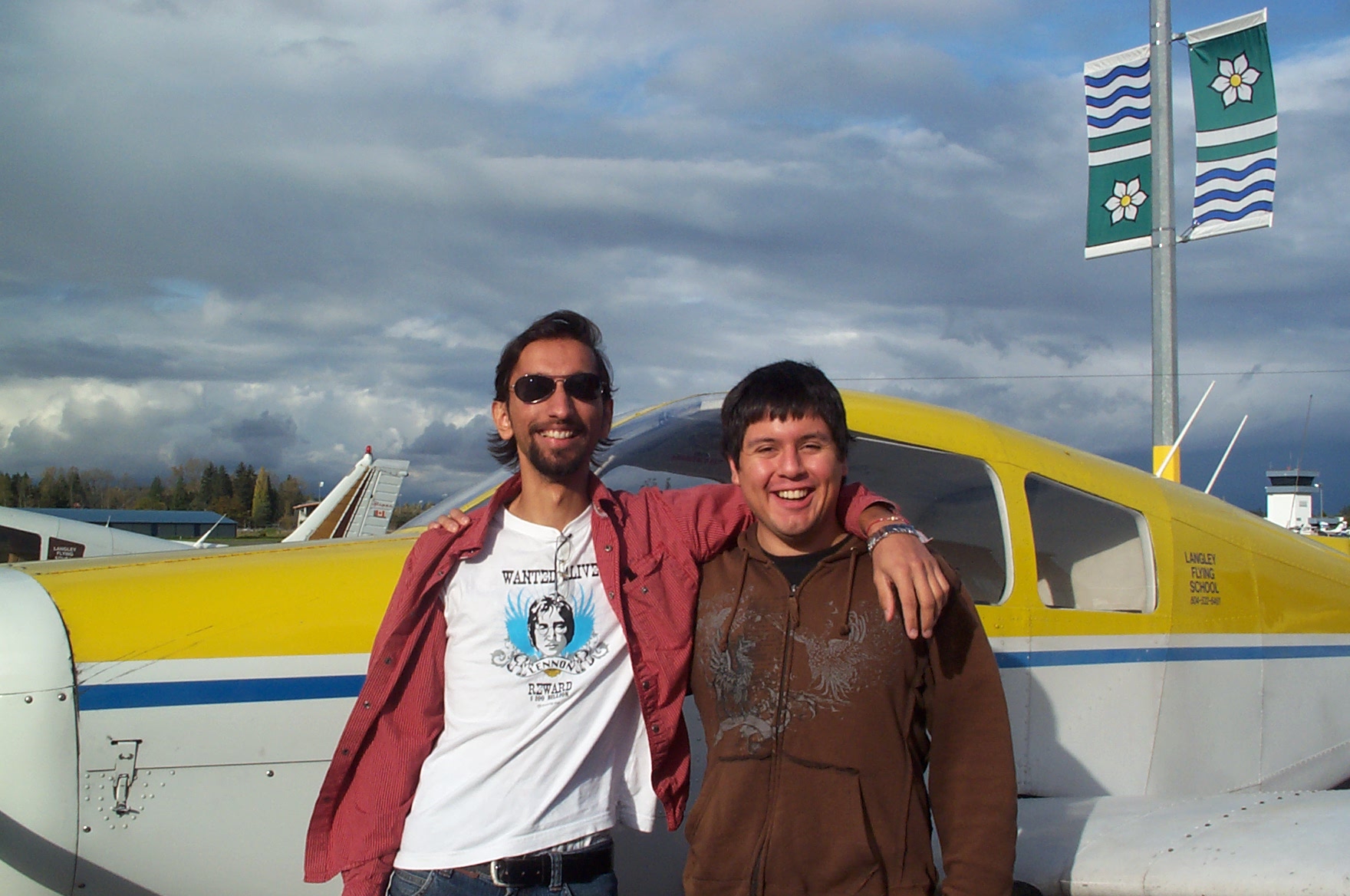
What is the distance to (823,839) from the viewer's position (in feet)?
5.97

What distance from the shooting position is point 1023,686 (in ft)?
10.8

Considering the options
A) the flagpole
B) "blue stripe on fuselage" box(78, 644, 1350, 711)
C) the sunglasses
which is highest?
the flagpole

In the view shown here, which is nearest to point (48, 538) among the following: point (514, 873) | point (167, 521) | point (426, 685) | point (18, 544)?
point (18, 544)

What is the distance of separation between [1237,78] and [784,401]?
8.75 m

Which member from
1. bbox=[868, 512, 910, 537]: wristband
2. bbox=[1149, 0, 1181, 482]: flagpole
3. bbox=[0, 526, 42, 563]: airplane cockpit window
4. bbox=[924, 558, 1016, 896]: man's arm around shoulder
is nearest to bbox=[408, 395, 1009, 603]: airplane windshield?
bbox=[868, 512, 910, 537]: wristband

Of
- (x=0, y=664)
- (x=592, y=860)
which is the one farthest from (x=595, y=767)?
(x=0, y=664)

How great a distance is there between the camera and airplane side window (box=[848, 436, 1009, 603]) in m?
3.47

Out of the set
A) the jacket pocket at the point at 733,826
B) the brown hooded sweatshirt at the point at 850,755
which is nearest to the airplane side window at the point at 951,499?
the brown hooded sweatshirt at the point at 850,755

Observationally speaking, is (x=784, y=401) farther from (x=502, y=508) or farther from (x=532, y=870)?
(x=532, y=870)

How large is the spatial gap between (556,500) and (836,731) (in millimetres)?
783

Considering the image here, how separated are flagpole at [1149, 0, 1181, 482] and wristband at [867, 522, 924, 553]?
7251 mm

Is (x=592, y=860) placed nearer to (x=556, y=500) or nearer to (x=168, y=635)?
(x=556, y=500)

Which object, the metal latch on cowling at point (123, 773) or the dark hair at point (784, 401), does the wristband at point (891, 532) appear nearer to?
the dark hair at point (784, 401)

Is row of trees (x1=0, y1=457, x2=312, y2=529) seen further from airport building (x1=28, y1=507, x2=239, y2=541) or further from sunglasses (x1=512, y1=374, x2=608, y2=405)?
sunglasses (x1=512, y1=374, x2=608, y2=405)
